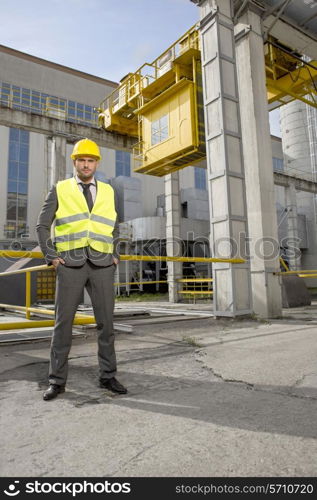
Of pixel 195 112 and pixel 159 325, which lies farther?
pixel 195 112

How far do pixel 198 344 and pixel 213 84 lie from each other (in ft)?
21.0

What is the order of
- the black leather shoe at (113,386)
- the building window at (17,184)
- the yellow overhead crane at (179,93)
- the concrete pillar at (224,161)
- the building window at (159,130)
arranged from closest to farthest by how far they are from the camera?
the black leather shoe at (113,386) < the concrete pillar at (224,161) < the yellow overhead crane at (179,93) < the building window at (159,130) < the building window at (17,184)

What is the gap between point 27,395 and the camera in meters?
2.27

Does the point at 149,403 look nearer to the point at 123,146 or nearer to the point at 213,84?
the point at 213,84

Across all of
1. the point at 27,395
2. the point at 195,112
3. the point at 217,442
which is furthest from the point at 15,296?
the point at 217,442

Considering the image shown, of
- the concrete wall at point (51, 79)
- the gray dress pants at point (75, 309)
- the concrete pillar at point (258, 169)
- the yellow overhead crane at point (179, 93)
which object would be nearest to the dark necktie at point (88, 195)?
the gray dress pants at point (75, 309)

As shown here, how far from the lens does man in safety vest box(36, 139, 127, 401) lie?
2.44 metres

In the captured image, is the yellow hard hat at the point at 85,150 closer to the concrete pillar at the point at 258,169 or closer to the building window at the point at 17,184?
the concrete pillar at the point at 258,169

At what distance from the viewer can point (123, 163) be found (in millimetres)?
29922

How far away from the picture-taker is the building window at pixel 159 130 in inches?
465

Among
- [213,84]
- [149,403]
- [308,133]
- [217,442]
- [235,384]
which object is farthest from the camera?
[308,133]

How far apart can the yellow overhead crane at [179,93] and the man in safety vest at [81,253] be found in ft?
28.6

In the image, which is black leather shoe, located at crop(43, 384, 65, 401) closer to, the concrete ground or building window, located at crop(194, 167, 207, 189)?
the concrete ground

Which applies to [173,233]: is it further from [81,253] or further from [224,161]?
[81,253]
